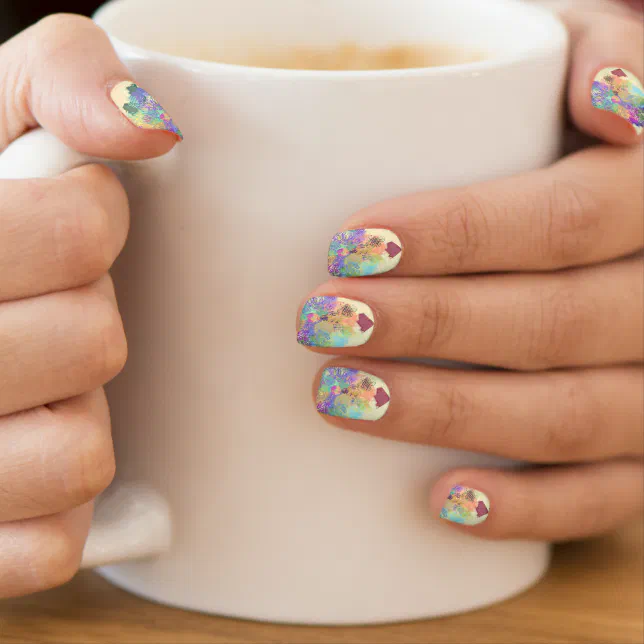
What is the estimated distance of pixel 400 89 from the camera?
395 millimetres

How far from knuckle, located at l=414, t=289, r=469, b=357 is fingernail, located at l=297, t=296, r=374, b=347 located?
0.03 m

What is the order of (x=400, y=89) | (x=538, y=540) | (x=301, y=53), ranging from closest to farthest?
(x=400, y=89) → (x=538, y=540) → (x=301, y=53)

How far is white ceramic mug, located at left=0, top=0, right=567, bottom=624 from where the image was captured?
0.40 meters

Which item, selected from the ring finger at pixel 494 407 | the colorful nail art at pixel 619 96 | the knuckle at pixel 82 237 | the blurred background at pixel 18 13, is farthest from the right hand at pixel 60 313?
the blurred background at pixel 18 13

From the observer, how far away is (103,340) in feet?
1.29

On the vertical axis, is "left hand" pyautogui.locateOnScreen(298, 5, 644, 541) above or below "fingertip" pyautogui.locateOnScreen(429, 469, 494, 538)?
above

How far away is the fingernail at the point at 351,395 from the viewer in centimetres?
42

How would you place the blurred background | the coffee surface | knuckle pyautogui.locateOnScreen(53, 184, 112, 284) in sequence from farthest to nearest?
the blurred background
the coffee surface
knuckle pyautogui.locateOnScreen(53, 184, 112, 284)

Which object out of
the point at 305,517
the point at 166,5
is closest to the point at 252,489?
the point at 305,517

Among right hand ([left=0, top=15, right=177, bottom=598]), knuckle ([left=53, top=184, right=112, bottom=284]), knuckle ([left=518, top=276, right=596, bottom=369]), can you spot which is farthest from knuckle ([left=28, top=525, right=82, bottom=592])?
knuckle ([left=518, top=276, right=596, bottom=369])

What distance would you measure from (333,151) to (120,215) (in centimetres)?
10

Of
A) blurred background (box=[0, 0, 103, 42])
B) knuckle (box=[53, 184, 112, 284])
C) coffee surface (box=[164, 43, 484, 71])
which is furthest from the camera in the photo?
blurred background (box=[0, 0, 103, 42])

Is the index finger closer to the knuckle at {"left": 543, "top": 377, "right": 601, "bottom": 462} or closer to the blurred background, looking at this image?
the knuckle at {"left": 543, "top": 377, "right": 601, "bottom": 462}

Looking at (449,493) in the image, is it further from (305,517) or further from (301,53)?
(301,53)
